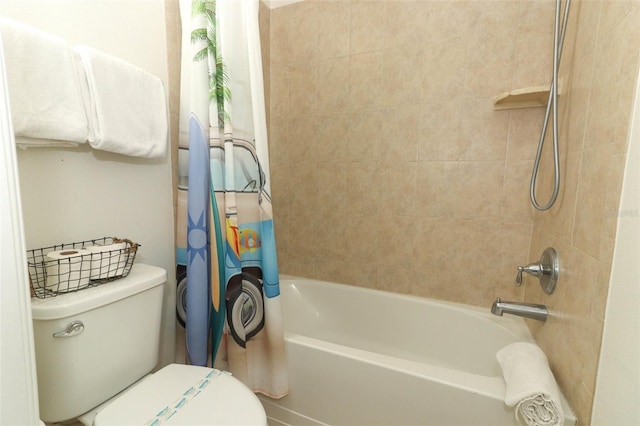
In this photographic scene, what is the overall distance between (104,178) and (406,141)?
1392 millimetres

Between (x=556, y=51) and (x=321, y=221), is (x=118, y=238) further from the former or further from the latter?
(x=556, y=51)

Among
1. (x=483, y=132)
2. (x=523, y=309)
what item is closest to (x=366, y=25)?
(x=483, y=132)

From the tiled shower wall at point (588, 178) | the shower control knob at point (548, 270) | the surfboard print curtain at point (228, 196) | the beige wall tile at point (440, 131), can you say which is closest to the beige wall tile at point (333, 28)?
the beige wall tile at point (440, 131)

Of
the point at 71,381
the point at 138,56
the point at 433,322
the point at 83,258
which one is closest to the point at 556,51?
the point at 433,322

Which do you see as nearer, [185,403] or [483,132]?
[185,403]

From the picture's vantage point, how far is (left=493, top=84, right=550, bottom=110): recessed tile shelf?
122 centimetres

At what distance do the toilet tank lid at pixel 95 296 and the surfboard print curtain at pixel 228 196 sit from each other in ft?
0.64

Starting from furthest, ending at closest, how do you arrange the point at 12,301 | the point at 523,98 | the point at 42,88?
the point at 523,98
the point at 42,88
the point at 12,301

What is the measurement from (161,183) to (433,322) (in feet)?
4.98

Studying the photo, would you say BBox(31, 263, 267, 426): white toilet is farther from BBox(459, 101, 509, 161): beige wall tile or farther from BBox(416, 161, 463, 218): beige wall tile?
BBox(459, 101, 509, 161): beige wall tile

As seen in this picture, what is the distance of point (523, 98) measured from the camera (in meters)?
1.30

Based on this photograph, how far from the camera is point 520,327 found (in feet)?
4.59

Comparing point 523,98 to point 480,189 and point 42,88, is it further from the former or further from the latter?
point 42,88

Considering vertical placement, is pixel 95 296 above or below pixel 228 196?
below
